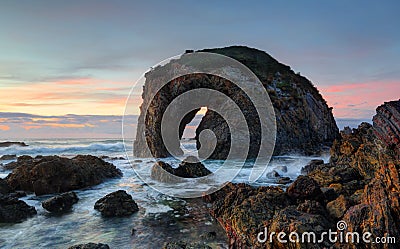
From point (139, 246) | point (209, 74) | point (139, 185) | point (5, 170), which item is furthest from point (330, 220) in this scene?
point (209, 74)

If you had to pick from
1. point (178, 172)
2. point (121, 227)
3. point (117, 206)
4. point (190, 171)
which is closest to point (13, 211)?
point (117, 206)

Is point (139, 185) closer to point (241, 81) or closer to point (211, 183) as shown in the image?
point (211, 183)

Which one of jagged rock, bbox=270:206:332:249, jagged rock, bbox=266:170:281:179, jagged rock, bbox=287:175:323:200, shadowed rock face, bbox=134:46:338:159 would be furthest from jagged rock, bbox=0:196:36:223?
shadowed rock face, bbox=134:46:338:159

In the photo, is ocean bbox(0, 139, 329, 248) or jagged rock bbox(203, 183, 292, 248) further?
ocean bbox(0, 139, 329, 248)

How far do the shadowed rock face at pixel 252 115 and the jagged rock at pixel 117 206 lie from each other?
1717 centimetres

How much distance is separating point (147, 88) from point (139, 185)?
20.5 meters

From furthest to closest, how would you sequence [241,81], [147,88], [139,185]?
[147,88] → [241,81] → [139,185]

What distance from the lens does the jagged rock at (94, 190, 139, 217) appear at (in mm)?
9562

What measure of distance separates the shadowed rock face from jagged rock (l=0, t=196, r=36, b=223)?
18.8 meters

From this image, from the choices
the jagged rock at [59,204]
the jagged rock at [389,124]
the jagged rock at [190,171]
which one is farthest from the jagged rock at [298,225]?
the jagged rock at [190,171]

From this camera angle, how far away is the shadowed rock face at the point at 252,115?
2783 centimetres

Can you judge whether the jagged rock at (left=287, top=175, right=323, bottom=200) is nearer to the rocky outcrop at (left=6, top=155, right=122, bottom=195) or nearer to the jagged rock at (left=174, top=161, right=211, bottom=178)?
the jagged rock at (left=174, top=161, right=211, bottom=178)

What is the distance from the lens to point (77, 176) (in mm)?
13992

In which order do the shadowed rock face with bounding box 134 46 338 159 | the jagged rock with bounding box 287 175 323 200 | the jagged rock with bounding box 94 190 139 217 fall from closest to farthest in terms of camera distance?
the jagged rock with bounding box 287 175 323 200
the jagged rock with bounding box 94 190 139 217
the shadowed rock face with bounding box 134 46 338 159
